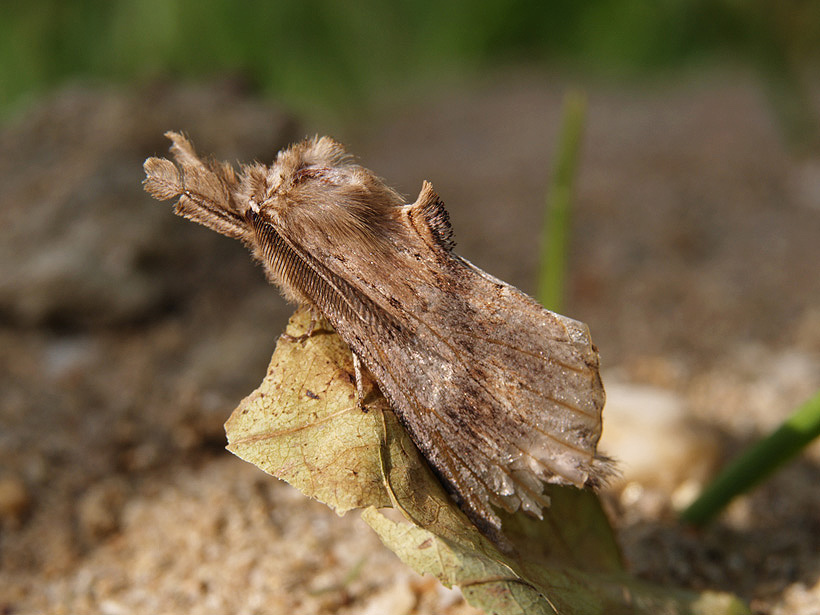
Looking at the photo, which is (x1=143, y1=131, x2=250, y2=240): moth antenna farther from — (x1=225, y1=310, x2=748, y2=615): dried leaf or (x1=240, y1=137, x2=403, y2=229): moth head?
(x1=225, y1=310, x2=748, y2=615): dried leaf

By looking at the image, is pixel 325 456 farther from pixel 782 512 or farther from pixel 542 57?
pixel 542 57

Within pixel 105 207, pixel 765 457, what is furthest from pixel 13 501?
pixel 765 457

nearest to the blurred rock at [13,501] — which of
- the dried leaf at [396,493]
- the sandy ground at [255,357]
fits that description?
the sandy ground at [255,357]

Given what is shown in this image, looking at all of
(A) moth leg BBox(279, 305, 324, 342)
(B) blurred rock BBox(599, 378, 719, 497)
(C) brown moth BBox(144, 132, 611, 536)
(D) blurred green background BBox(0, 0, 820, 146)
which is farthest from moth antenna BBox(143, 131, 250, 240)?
(D) blurred green background BBox(0, 0, 820, 146)

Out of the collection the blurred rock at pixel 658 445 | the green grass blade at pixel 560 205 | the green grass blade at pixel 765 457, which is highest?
the green grass blade at pixel 560 205

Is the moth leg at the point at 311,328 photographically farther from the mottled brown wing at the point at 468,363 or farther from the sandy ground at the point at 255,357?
the sandy ground at the point at 255,357
